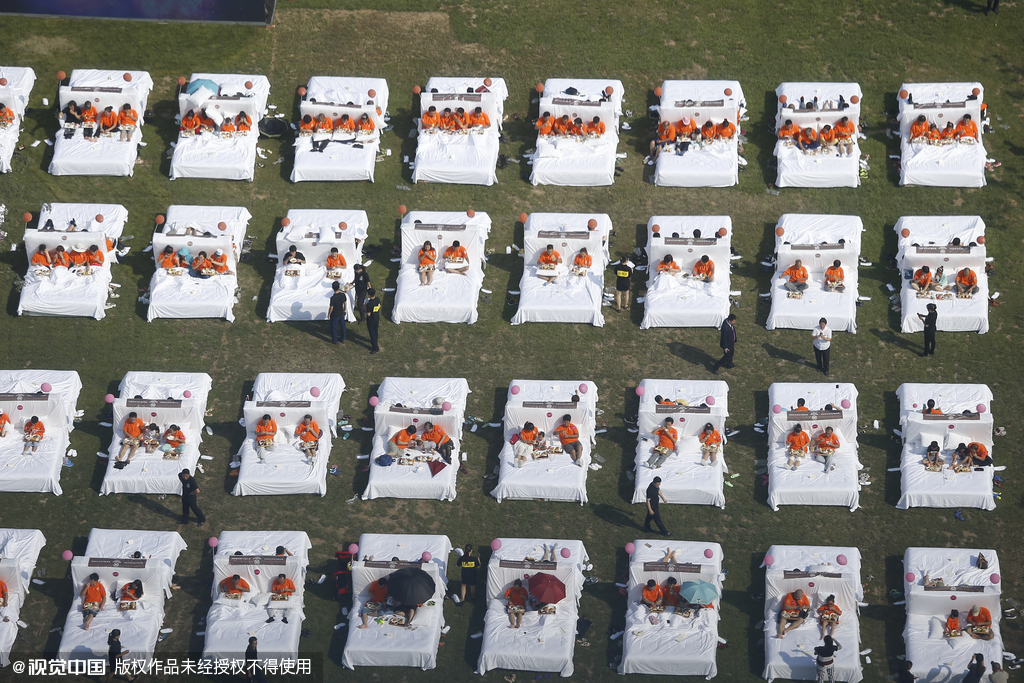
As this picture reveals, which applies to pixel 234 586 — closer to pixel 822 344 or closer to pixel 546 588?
pixel 546 588

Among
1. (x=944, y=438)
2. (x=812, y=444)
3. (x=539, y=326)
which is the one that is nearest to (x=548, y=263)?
(x=539, y=326)

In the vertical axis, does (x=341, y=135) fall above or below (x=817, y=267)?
above

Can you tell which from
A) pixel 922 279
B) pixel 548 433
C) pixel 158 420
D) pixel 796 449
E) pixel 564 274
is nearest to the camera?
pixel 796 449

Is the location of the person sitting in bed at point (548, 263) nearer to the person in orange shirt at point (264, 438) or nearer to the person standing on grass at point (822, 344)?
the person standing on grass at point (822, 344)

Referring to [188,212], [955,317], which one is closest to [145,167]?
[188,212]

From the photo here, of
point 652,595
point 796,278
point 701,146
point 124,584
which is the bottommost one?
point 124,584

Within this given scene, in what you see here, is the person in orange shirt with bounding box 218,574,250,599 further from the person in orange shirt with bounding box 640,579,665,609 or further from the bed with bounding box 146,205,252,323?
the person in orange shirt with bounding box 640,579,665,609
